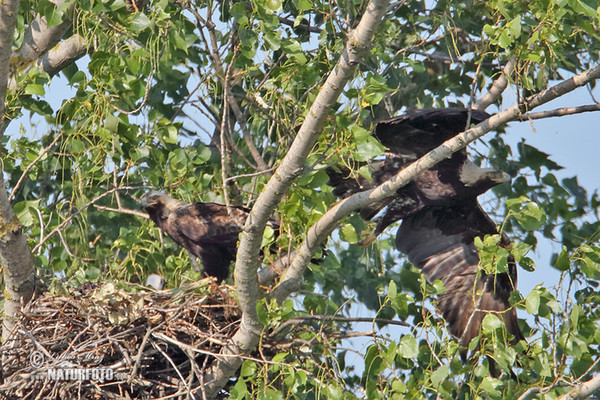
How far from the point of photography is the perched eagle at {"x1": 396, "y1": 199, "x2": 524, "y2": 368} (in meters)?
6.04

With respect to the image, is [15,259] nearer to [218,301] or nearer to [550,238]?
[218,301]

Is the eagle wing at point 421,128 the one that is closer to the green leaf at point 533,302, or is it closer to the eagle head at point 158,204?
the green leaf at point 533,302

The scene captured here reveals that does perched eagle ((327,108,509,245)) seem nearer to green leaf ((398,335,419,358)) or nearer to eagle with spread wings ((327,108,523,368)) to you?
eagle with spread wings ((327,108,523,368))

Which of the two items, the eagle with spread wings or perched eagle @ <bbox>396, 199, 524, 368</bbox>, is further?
perched eagle @ <bbox>396, 199, 524, 368</bbox>

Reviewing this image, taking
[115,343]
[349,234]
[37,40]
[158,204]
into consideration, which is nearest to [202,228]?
[158,204]

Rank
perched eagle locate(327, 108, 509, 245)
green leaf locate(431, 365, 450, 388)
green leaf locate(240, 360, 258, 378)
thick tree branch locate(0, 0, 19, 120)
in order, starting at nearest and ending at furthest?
green leaf locate(431, 365, 450, 388)
thick tree branch locate(0, 0, 19, 120)
green leaf locate(240, 360, 258, 378)
perched eagle locate(327, 108, 509, 245)

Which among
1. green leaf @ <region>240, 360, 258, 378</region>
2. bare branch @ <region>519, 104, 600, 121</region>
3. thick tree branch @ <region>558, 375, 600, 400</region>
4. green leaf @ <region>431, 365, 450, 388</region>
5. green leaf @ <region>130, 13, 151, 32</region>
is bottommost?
thick tree branch @ <region>558, 375, 600, 400</region>

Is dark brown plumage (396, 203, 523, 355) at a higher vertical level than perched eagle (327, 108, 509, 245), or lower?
lower

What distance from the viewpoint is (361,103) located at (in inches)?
149

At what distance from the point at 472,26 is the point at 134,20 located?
2412mm

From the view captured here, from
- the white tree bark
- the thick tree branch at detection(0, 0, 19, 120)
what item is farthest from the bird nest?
the thick tree branch at detection(0, 0, 19, 120)

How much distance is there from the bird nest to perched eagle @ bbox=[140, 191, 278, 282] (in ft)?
3.47

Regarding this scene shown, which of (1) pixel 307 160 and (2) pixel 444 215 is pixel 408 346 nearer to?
(1) pixel 307 160

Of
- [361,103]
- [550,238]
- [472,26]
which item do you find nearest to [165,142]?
[361,103]
